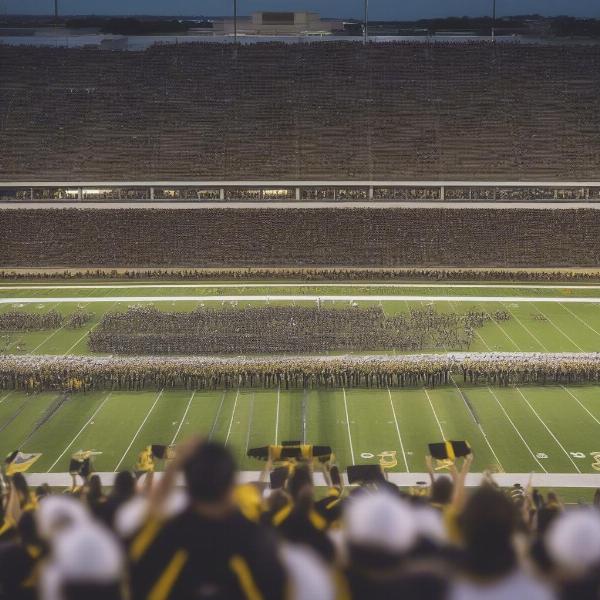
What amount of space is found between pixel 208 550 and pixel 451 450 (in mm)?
4727

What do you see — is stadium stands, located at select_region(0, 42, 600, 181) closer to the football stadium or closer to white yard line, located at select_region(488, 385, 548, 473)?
the football stadium

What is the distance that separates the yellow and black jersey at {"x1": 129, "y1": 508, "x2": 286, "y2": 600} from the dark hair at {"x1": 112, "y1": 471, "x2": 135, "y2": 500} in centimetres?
174

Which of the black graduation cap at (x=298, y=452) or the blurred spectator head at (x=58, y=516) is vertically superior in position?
the blurred spectator head at (x=58, y=516)

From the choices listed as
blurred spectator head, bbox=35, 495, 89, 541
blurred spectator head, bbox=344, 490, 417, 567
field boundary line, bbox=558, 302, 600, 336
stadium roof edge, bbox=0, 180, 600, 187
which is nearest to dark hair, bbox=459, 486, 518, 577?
blurred spectator head, bbox=344, 490, 417, 567

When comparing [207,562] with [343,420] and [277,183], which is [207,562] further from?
[277,183]

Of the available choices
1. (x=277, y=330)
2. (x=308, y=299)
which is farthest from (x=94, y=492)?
(x=308, y=299)

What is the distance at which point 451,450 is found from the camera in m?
7.07

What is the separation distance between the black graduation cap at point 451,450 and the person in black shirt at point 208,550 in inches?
178

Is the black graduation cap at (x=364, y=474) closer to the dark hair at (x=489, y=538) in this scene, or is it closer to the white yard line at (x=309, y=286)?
the dark hair at (x=489, y=538)

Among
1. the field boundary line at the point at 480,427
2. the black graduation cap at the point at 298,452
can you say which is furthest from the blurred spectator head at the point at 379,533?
the field boundary line at the point at 480,427

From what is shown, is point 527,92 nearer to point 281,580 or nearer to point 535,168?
point 535,168

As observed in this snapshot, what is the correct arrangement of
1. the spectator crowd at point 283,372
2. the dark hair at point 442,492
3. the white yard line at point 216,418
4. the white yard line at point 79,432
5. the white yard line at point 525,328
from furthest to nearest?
the white yard line at point 525,328 → the spectator crowd at point 283,372 → the white yard line at point 216,418 → the white yard line at point 79,432 → the dark hair at point 442,492

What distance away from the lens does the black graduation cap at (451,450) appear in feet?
23.0

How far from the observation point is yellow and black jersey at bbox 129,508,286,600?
2637 mm
